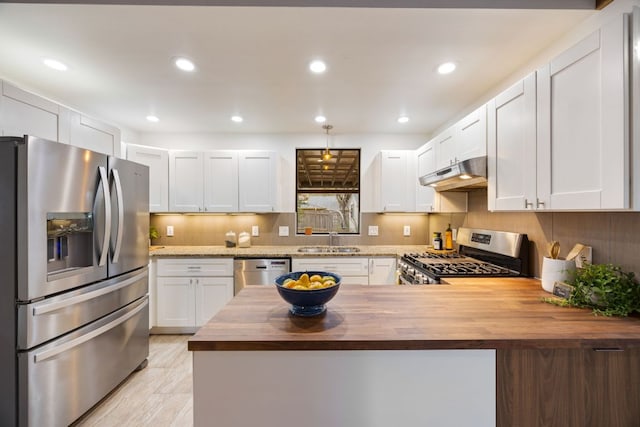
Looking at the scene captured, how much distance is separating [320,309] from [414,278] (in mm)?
1444

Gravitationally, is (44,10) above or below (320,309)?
above

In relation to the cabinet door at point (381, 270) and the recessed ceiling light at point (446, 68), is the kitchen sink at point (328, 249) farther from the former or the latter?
the recessed ceiling light at point (446, 68)

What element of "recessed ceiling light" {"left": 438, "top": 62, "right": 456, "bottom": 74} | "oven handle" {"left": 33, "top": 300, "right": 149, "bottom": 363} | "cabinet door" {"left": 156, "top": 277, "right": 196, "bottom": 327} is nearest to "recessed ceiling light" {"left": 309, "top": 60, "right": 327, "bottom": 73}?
"recessed ceiling light" {"left": 438, "top": 62, "right": 456, "bottom": 74}

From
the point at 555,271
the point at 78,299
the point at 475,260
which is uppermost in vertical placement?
the point at 555,271

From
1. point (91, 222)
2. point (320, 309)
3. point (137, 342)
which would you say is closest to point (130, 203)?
point (91, 222)

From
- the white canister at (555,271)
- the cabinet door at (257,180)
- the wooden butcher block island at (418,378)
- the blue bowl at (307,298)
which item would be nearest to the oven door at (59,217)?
the wooden butcher block island at (418,378)

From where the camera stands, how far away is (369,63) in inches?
78.6

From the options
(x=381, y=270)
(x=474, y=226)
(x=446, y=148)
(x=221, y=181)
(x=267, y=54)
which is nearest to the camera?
(x=267, y=54)

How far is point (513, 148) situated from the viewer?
1.71 meters

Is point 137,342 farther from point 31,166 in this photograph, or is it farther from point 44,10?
point 44,10

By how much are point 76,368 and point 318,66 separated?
266 cm

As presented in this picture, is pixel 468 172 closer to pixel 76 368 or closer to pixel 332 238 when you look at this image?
pixel 332 238

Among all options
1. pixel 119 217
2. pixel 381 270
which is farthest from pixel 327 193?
pixel 119 217

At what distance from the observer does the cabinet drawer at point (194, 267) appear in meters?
3.14
